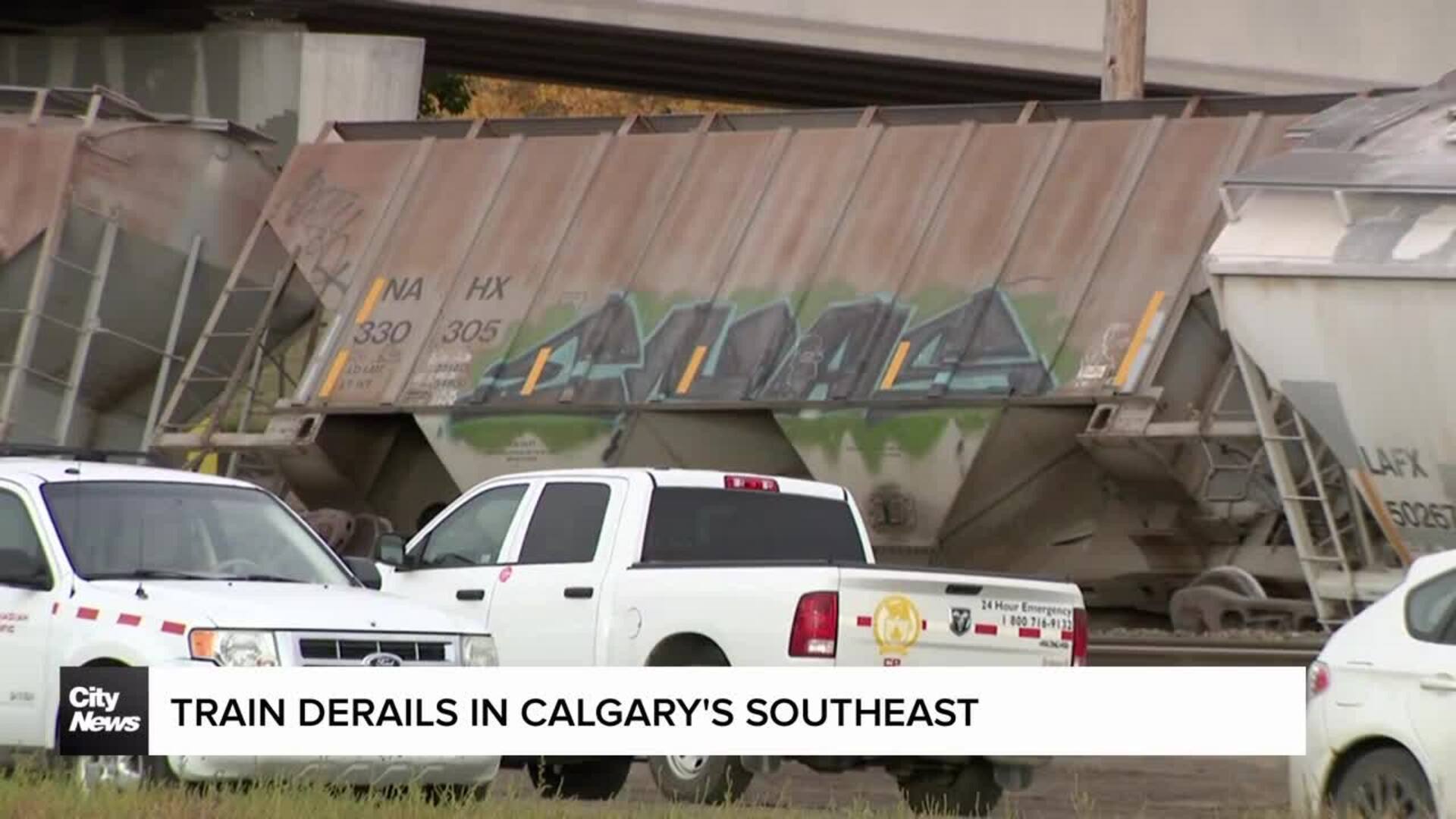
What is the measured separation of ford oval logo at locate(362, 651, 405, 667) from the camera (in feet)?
38.6

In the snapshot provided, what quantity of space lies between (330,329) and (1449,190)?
10.6 m

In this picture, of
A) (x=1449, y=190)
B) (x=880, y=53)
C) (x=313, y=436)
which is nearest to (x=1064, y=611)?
(x=1449, y=190)

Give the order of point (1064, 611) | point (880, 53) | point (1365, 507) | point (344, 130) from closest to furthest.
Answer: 1. point (1064, 611)
2. point (1365, 507)
3. point (344, 130)
4. point (880, 53)

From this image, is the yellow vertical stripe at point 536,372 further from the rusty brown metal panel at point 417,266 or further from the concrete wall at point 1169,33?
the concrete wall at point 1169,33

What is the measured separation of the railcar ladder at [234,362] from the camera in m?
24.2

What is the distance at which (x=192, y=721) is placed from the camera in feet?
35.8

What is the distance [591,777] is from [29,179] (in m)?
12.7

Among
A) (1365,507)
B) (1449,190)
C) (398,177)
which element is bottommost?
(1365,507)

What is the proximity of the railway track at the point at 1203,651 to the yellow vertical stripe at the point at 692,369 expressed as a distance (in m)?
4.16

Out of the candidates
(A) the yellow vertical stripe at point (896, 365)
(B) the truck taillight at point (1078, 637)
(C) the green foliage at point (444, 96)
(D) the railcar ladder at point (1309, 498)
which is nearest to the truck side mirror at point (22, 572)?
(B) the truck taillight at point (1078, 637)

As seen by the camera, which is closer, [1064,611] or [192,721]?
[192,721]

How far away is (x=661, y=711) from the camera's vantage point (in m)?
10.9

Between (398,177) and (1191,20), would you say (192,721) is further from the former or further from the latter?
(1191,20)

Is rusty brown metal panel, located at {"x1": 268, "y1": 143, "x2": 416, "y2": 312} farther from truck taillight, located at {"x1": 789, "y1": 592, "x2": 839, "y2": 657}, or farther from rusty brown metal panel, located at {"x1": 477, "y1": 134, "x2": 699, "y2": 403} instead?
truck taillight, located at {"x1": 789, "y1": 592, "x2": 839, "y2": 657}
